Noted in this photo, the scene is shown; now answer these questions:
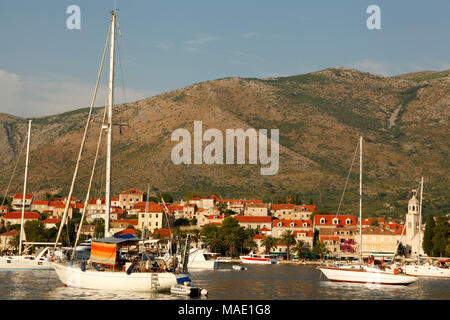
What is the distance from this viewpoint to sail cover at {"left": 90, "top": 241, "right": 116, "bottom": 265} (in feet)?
A: 152

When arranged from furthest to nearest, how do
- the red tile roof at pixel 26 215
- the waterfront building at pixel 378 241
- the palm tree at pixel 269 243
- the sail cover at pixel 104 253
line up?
the red tile roof at pixel 26 215 → the palm tree at pixel 269 243 → the waterfront building at pixel 378 241 → the sail cover at pixel 104 253

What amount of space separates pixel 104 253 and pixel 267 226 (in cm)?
12935

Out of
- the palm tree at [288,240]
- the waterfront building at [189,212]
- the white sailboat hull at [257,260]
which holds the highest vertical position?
the waterfront building at [189,212]

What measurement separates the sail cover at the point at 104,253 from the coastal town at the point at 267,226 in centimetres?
8058

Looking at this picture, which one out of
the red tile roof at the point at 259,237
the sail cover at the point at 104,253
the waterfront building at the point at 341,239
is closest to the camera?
the sail cover at the point at 104,253

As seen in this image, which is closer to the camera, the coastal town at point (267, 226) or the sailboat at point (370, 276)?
the sailboat at point (370, 276)

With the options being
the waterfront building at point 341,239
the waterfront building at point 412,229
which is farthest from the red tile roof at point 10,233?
the waterfront building at point 412,229

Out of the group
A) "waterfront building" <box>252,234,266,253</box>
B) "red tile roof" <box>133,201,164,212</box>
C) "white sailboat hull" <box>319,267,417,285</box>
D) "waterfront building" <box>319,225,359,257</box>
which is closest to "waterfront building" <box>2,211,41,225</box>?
"red tile roof" <box>133,201,164,212</box>

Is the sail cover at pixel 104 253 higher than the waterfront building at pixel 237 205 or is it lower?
lower

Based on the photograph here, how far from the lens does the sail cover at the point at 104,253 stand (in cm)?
4644

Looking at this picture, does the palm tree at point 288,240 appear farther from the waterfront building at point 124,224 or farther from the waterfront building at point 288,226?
the waterfront building at point 124,224

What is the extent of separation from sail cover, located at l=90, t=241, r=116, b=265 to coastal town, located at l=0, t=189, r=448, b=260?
80.6m

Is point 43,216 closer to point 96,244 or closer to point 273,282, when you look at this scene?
point 273,282
